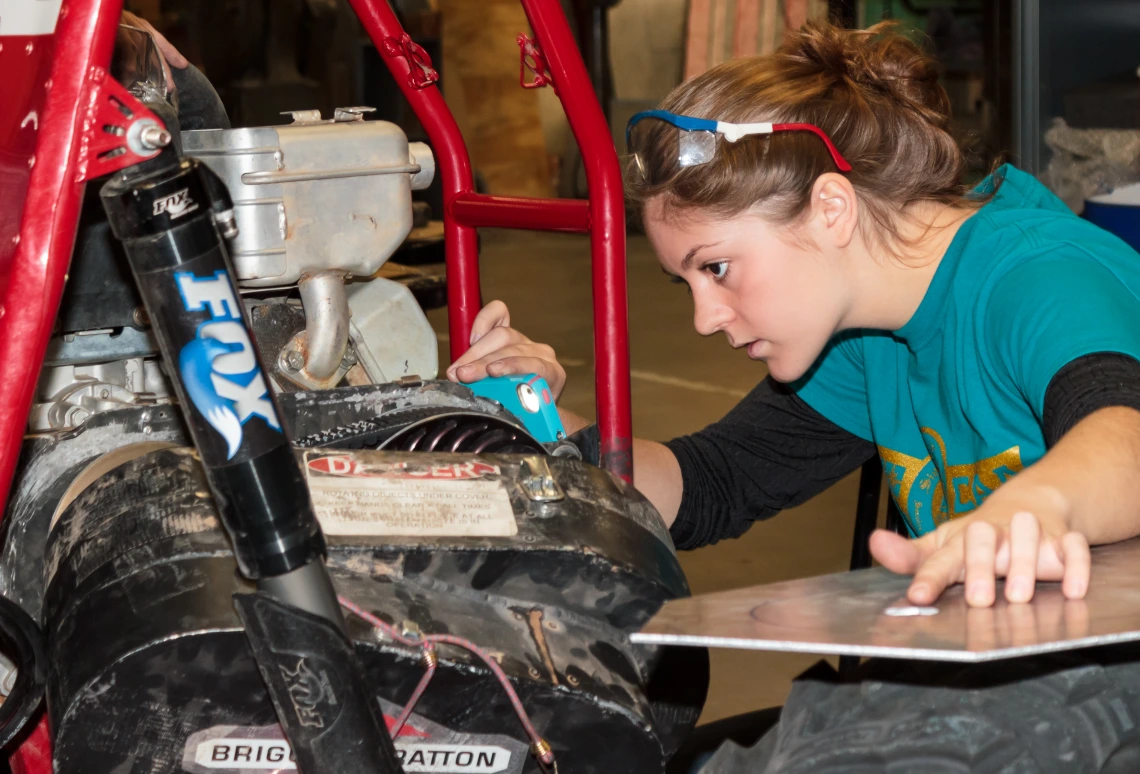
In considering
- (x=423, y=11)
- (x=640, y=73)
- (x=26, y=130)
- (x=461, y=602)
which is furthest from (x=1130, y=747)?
(x=640, y=73)

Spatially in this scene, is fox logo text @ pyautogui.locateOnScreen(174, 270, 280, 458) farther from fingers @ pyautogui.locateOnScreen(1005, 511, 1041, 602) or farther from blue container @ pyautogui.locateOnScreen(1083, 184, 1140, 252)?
blue container @ pyautogui.locateOnScreen(1083, 184, 1140, 252)

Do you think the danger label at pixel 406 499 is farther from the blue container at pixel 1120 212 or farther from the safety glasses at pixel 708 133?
the blue container at pixel 1120 212

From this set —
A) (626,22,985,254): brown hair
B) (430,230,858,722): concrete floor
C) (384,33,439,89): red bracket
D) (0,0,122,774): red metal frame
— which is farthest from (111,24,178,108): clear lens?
(430,230,858,722): concrete floor

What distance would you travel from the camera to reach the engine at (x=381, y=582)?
0.74 metres

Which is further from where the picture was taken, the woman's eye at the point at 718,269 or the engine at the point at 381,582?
the woman's eye at the point at 718,269

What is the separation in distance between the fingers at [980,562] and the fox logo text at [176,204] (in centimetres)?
47

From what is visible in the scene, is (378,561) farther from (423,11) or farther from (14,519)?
(423,11)

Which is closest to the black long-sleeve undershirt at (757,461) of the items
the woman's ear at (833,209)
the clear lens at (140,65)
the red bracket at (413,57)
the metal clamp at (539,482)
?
the woman's ear at (833,209)

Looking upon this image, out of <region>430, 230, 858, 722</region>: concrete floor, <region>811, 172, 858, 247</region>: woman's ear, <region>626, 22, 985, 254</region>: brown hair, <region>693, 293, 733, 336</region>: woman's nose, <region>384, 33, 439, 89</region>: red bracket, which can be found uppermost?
<region>384, 33, 439, 89</region>: red bracket

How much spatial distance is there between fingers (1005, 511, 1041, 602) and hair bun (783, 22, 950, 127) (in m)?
0.63

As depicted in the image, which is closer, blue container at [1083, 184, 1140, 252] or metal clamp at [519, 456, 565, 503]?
metal clamp at [519, 456, 565, 503]

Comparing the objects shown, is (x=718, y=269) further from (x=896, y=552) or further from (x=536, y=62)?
(x=896, y=552)

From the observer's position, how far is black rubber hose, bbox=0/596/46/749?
0.82m

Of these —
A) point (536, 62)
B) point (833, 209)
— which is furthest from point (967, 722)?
point (536, 62)
